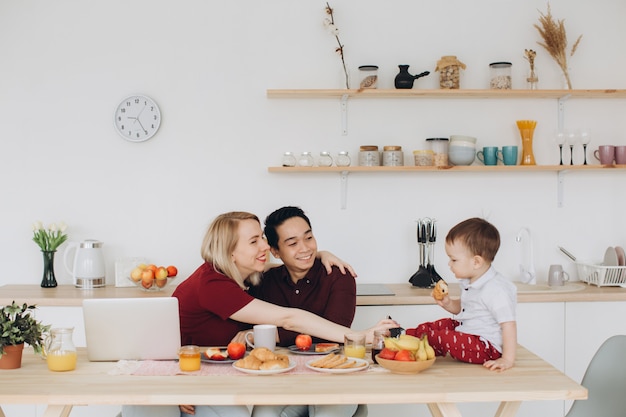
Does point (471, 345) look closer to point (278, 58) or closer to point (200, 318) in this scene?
point (200, 318)

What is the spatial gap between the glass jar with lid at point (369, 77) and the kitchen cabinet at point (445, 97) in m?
0.05

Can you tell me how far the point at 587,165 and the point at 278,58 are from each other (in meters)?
1.79

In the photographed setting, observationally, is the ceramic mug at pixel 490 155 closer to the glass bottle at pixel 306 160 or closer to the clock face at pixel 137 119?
the glass bottle at pixel 306 160

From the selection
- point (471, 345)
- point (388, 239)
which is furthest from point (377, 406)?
point (471, 345)

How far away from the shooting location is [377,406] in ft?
12.3

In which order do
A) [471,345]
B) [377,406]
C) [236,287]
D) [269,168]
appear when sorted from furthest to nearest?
[269,168] → [377,406] → [236,287] → [471,345]

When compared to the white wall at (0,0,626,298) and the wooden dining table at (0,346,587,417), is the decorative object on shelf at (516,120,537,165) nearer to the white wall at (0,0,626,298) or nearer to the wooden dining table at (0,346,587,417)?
the white wall at (0,0,626,298)

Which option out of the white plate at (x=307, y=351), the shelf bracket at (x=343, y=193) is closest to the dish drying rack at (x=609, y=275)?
the shelf bracket at (x=343, y=193)

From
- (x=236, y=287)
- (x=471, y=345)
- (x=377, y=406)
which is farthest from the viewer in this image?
(x=377, y=406)

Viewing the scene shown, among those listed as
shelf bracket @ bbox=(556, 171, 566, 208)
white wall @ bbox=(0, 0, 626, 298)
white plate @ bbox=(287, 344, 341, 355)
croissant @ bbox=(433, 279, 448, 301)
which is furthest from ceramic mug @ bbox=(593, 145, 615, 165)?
white plate @ bbox=(287, 344, 341, 355)

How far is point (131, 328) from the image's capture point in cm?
231

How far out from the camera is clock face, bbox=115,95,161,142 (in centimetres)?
418

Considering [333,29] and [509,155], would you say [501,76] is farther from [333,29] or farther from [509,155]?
[333,29]

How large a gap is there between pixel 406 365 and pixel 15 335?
115cm
